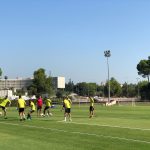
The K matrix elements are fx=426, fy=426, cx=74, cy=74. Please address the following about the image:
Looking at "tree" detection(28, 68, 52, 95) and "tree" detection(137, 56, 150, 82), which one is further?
"tree" detection(137, 56, 150, 82)

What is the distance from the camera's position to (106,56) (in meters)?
111

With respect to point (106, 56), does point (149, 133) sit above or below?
below

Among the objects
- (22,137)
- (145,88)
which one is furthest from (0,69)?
(22,137)

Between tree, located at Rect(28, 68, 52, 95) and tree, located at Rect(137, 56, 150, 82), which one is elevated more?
tree, located at Rect(137, 56, 150, 82)

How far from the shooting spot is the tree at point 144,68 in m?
147

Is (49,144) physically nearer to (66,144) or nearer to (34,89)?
(66,144)

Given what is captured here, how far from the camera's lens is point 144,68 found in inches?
5812

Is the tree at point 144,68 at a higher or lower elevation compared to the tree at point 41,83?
higher

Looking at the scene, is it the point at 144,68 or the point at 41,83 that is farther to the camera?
the point at 144,68

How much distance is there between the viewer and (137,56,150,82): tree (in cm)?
14674

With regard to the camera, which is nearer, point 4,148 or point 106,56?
point 4,148

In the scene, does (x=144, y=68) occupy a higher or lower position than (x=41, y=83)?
higher

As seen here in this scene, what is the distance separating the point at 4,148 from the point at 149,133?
7.56 meters

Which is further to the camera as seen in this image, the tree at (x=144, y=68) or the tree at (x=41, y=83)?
the tree at (x=144, y=68)
